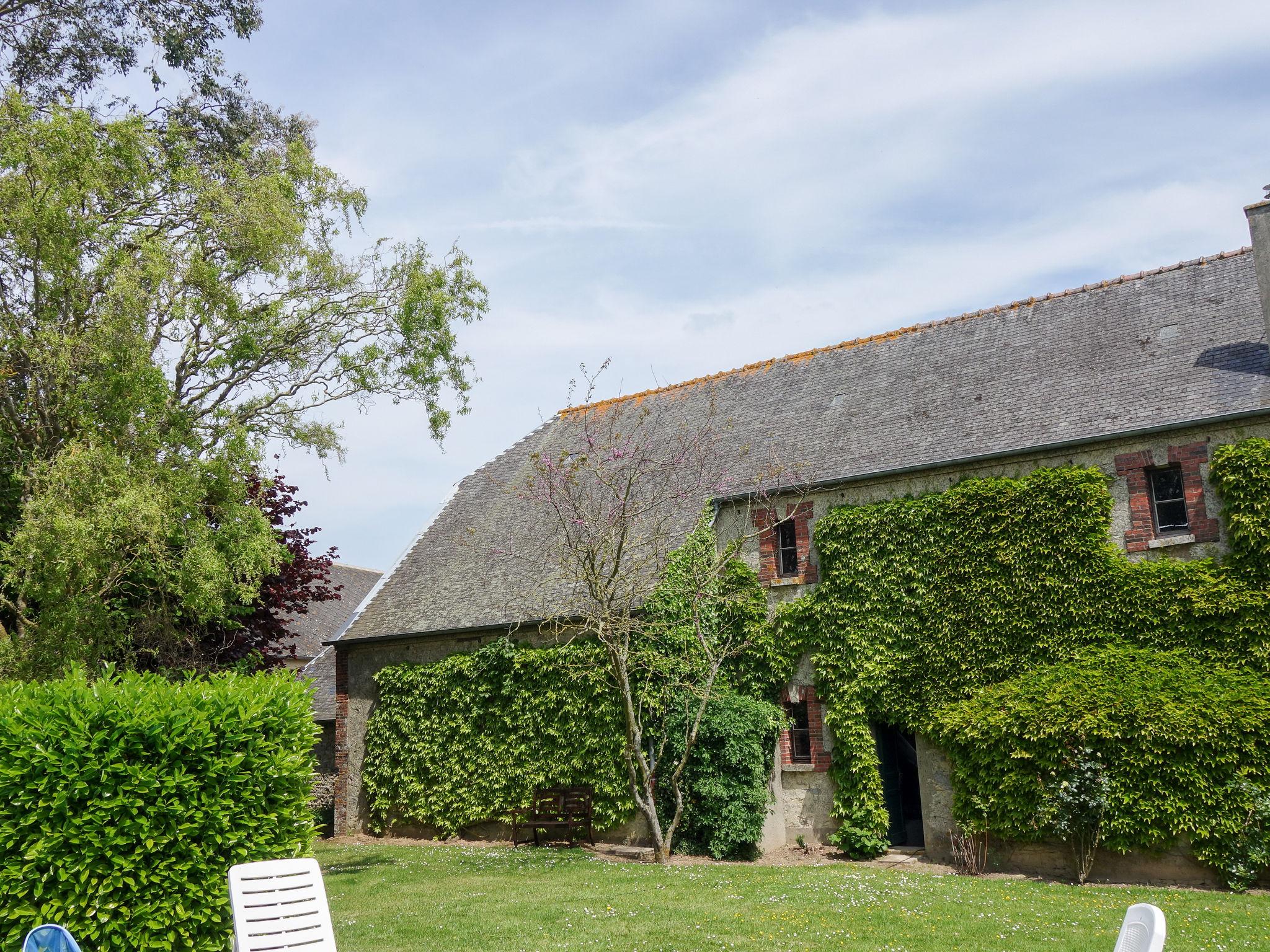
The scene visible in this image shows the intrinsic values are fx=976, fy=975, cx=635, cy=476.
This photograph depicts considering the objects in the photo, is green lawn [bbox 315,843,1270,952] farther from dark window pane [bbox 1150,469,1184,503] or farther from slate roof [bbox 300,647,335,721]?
slate roof [bbox 300,647,335,721]

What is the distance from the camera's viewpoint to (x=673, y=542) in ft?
56.2

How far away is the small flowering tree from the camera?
15.0m

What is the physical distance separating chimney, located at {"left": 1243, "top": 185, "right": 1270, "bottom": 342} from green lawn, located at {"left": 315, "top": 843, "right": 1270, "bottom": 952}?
8142 mm

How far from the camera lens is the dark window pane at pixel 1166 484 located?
13.7 metres

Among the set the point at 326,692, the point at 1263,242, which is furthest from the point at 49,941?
the point at 326,692

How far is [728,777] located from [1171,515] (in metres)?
7.51

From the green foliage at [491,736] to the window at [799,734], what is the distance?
9.20 feet

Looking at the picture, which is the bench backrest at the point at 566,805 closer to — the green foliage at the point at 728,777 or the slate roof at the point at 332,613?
the green foliage at the point at 728,777

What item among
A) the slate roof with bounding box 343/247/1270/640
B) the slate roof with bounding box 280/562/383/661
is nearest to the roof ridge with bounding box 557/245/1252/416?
the slate roof with bounding box 343/247/1270/640

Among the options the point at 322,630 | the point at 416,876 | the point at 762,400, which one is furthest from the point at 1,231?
the point at 322,630

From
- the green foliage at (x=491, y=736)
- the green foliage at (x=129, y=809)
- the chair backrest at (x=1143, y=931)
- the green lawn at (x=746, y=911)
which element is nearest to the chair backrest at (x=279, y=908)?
the green foliage at (x=129, y=809)

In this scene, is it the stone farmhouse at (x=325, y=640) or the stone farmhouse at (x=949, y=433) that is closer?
the stone farmhouse at (x=949, y=433)

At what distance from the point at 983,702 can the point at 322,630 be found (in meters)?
25.4

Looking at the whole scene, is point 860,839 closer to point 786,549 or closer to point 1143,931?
point 786,549
